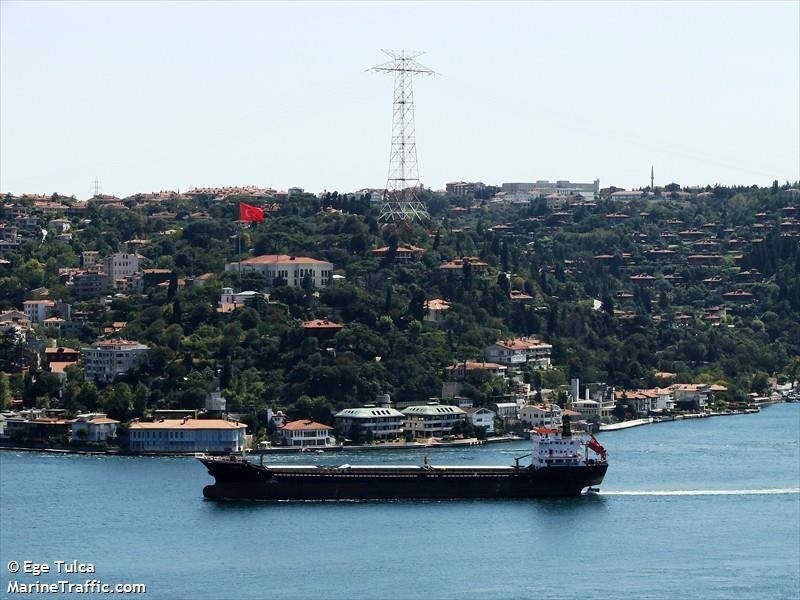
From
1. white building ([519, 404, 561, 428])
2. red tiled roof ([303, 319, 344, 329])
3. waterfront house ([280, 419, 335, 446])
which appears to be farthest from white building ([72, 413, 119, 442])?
white building ([519, 404, 561, 428])

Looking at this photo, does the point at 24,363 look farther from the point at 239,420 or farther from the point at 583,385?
the point at 583,385

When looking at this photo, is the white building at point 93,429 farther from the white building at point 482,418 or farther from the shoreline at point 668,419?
the shoreline at point 668,419

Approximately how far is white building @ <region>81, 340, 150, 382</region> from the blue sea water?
29.1 feet

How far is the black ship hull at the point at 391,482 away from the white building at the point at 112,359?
15622mm

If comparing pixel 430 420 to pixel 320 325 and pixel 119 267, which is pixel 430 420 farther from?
pixel 119 267

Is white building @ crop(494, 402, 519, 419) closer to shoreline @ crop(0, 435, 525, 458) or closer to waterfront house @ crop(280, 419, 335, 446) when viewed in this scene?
shoreline @ crop(0, 435, 525, 458)

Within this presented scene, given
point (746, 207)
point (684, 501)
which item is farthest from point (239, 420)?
point (746, 207)

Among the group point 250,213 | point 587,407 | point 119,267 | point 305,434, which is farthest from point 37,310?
point 587,407

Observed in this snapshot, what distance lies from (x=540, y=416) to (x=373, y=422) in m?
5.66

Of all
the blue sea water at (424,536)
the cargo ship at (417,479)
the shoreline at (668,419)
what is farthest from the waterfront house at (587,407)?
the cargo ship at (417,479)

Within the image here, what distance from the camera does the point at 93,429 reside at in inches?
2142

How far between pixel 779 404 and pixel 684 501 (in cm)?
2773

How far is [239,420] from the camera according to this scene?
55.3 m

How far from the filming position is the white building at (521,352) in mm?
64250
